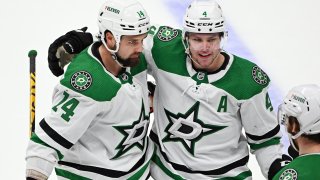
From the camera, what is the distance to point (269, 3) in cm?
625

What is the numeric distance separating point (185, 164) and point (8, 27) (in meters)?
2.24

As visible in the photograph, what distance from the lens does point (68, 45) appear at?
162 inches

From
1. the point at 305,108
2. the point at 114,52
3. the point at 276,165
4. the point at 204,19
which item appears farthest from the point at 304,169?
the point at 114,52

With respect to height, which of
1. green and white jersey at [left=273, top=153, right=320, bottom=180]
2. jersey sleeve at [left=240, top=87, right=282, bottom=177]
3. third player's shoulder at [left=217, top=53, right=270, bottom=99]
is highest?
third player's shoulder at [left=217, top=53, right=270, bottom=99]

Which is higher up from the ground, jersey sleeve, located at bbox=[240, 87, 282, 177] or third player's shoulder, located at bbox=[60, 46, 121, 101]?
third player's shoulder, located at bbox=[60, 46, 121, 101]

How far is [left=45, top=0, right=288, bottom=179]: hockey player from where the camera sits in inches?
157

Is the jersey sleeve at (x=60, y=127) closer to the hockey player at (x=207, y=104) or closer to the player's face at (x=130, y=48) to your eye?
the player's face at (x=130, y=48)

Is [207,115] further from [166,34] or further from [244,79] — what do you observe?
[166,34]

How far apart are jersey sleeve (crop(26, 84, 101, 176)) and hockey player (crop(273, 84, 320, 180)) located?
0.78m

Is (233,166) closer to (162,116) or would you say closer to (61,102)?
(162,116)

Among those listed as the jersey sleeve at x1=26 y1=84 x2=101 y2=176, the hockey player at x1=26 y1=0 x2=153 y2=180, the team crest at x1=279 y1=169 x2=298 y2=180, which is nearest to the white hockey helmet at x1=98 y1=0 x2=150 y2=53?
the hockey player at x1=26 y1=0 x2=153 y2=180

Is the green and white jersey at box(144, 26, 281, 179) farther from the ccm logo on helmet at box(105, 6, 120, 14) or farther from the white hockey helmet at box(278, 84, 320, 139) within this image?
the white hockey helmet at box(278, 84, 320, 139)

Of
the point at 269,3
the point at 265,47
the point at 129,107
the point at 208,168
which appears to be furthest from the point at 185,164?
the point at 269,3

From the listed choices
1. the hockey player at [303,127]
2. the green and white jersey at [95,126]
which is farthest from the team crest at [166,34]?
the hockey player at [303,127]
